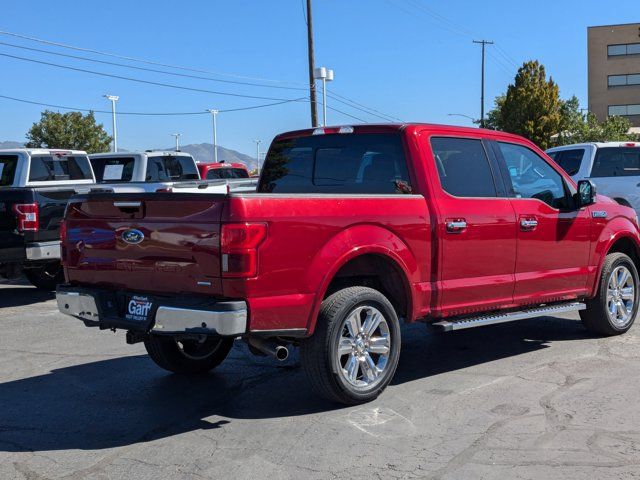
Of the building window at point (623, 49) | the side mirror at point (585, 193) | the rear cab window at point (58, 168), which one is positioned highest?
the building window at point (623, 49)

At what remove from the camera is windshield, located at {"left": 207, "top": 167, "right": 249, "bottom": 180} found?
2117cm

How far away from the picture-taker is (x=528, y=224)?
631 cm

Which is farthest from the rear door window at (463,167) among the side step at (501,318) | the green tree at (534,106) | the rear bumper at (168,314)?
the green tree at (534,106)

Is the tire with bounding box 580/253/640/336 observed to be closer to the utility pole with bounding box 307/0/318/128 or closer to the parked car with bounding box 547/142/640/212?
the parked car with bounding box 547/142/640/212

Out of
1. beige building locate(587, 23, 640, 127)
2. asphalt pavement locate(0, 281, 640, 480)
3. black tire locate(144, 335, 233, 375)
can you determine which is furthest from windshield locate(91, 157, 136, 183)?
beige building locate(587, 23, 640, 127)

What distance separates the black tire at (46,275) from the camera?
11273mm

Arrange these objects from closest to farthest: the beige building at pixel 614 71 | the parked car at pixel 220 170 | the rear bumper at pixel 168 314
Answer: the rear bumper at pixel 168 314
the parked car at pixel 220 170
the beige building at pixel 614 71

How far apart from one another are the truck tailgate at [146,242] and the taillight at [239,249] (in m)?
0.06

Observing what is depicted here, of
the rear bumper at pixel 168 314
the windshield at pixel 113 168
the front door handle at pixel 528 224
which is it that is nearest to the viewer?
the rear bumper at pixel 168 314

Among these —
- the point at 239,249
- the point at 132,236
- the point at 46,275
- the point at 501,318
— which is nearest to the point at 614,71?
the point at 46,275

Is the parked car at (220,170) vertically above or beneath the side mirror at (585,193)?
above

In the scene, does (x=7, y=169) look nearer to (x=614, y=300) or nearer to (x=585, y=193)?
(x=585, y=193)

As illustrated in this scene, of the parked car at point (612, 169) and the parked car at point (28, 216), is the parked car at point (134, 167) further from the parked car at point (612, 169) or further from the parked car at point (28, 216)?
the parked car at point (612, 169)

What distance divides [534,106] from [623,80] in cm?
2167
